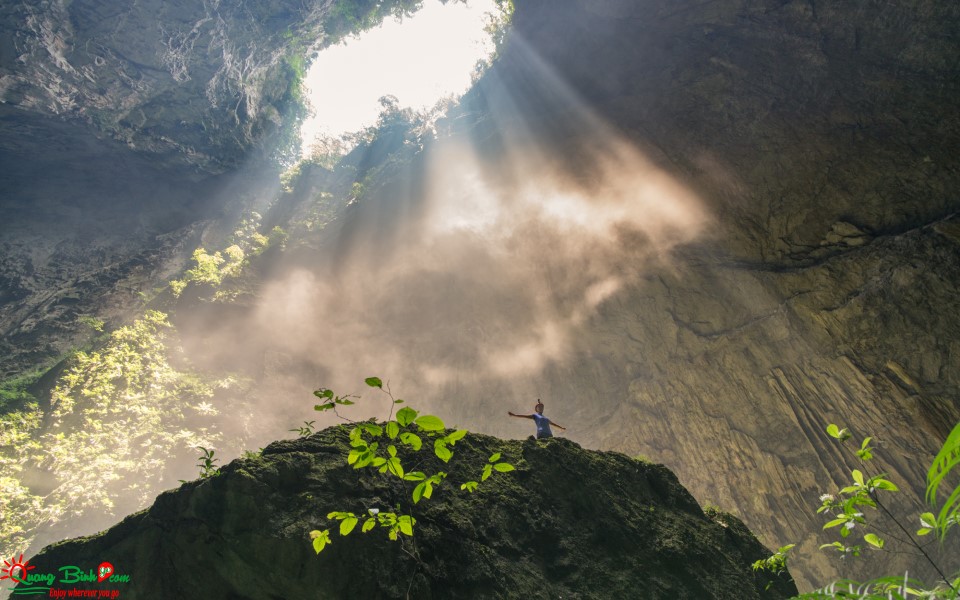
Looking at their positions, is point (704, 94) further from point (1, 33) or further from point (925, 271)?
point (1, 33)

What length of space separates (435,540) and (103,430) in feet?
50.8

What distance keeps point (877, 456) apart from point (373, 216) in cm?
1422

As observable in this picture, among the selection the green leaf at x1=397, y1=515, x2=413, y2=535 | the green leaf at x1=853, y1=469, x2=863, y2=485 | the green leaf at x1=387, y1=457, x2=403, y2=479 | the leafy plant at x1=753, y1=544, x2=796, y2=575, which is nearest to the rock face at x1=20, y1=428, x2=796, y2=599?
the leafy plant at x1=753, y1=544, x2=796, y2=575

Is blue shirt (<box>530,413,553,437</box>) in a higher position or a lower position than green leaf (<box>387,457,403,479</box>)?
lower

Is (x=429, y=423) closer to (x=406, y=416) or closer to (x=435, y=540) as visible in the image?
(x=406, y=416)

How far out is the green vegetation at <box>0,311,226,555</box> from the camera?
42.3 feet

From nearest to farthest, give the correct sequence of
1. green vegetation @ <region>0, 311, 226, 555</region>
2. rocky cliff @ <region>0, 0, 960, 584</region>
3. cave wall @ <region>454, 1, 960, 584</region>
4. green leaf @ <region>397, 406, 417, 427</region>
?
1. green leaf @ <region>397, 406, 417, 427</region>
2. cave wall @ <region>454, 1, 960, 584</region>
3. rocky cliff @ <region>0, 0, 960, 584</region>
4. green vegetation @ <region>0, 311, 226, 555</region>

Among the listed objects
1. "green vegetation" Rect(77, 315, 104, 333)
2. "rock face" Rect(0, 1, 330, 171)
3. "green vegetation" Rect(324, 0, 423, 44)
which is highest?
"green vegetation" Rect(324, 0, 423, 44)

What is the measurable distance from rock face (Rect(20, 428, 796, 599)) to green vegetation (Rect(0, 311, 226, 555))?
507 inches

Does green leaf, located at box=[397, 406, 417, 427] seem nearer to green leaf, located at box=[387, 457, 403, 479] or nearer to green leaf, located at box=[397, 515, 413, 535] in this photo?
green leaf, located at box=[387, 457, 403, 479]

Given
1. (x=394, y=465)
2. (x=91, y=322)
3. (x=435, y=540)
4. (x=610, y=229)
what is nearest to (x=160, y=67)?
(x=91, y=322)

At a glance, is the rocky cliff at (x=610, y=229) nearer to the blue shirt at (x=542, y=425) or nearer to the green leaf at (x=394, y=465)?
the blue shirt at (x=542, y=425)

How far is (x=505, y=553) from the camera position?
3877mm

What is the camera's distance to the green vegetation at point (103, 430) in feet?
42.3
